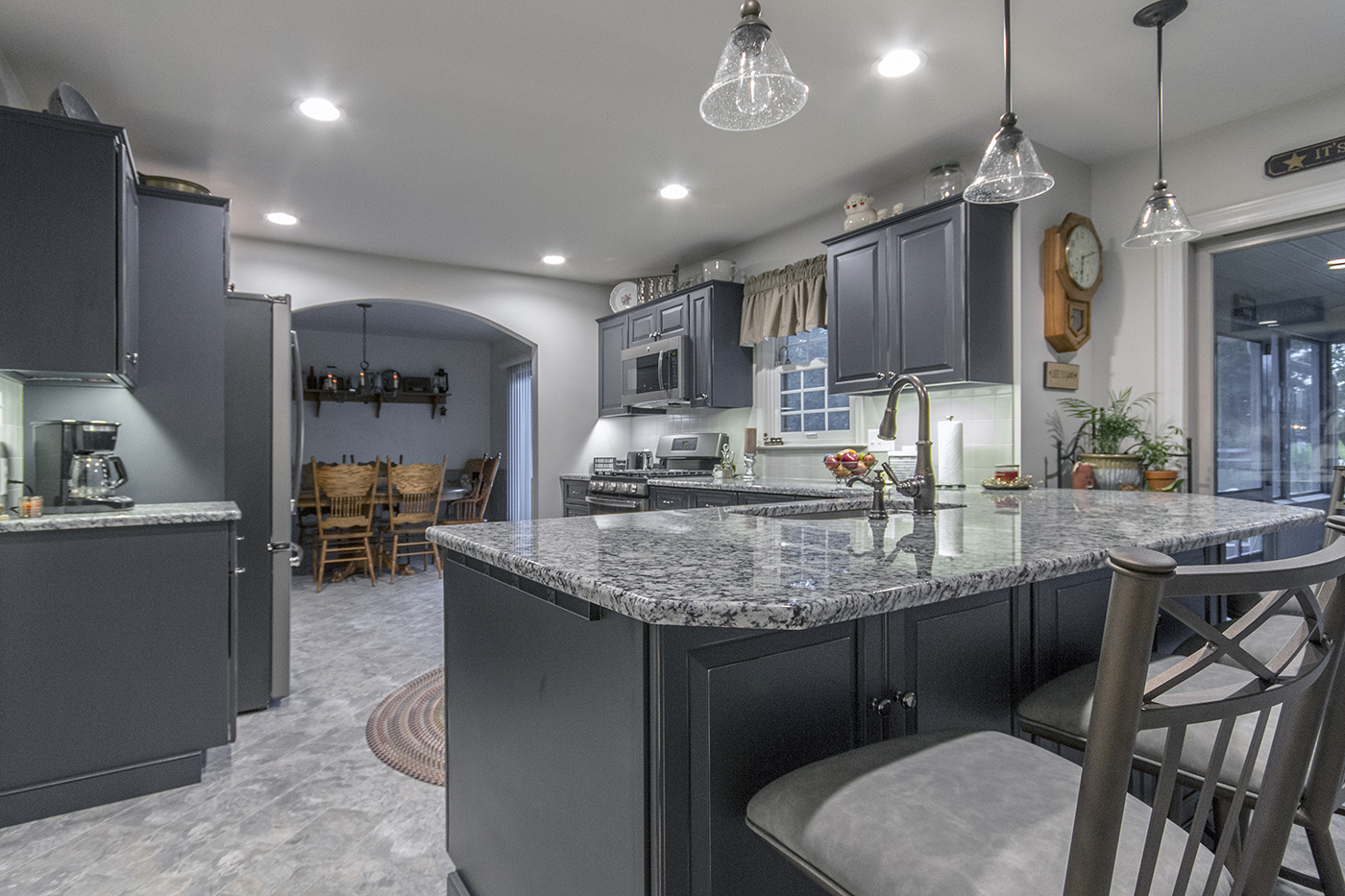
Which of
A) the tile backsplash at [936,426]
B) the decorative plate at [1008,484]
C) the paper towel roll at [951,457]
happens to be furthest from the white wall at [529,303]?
the decorative plate at [1008,484]

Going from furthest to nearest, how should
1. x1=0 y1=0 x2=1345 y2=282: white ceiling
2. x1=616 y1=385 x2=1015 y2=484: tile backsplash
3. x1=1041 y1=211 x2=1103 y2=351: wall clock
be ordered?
x1=616 y1=385 x2=1015 y2=484: tile backsplash, x1=1041 y1=211 x2=1103 y2=351: wall clock, x1=0 y1=0 x2=1345 y2=282: white ceiling

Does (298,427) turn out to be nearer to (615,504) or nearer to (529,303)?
(615,504)

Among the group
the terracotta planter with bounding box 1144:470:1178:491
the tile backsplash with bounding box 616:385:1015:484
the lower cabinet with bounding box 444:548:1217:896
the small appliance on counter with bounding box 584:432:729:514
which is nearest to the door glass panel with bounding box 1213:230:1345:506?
the terracotta planter with bounding box 1144:470:1178:491

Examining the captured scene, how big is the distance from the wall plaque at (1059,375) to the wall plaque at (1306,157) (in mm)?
1062

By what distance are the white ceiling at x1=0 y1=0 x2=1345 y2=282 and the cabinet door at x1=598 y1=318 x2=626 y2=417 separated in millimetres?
1652

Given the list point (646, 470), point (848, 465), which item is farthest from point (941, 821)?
point (646, 470)

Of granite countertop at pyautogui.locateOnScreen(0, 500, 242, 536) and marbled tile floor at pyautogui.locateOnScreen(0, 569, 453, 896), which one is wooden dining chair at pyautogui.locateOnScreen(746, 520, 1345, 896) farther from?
granite countertop at pyautogui.locateOnScreen(0, 500, 242, 536)

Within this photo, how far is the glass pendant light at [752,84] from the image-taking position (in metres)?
1.40

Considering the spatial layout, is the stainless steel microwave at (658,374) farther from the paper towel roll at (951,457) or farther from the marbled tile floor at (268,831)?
the marbled tile floor at (268,831)

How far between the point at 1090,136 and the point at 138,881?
14.3 ft

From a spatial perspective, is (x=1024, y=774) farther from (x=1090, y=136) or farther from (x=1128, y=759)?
(x=1090, y=136)

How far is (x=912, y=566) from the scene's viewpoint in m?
0.97

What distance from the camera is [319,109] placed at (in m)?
2.86

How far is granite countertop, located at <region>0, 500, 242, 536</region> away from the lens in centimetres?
198
